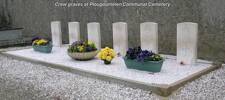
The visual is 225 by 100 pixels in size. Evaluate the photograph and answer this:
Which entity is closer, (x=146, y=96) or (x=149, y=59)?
(x=146, y=96)

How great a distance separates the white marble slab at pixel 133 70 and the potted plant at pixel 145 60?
0.34 ft

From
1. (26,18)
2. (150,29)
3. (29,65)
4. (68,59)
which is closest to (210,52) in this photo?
(150,29)

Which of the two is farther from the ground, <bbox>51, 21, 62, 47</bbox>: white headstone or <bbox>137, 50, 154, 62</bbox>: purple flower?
<bbox>51, 21, 62, 47</bbox>: white headstone

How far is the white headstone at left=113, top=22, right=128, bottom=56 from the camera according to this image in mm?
7309

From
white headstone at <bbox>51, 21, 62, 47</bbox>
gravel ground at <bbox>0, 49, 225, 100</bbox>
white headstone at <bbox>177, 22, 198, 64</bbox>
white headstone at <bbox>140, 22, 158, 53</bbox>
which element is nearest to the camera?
gravel ground at <bbox>0, 49, 225, 100</bbox>

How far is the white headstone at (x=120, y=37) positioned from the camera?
24.0 ft

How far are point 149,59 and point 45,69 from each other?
232 cm

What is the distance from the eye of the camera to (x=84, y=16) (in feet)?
31.2

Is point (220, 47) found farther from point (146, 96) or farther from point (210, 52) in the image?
point (146, 96)

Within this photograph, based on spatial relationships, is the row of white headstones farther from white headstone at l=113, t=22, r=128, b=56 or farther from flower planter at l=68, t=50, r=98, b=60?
flower planter at l=68, t=50, r=98, b=60

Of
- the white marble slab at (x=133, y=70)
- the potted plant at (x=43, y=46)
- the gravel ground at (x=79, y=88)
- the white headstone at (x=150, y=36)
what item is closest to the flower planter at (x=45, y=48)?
the potted plant at (x=43, y=46)

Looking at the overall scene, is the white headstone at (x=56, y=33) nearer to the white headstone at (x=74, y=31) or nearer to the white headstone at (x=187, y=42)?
the white headstone at (x=74, y=31)

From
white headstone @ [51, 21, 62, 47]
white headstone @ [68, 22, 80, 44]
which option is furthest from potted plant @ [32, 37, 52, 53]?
white headstone @ [51, 21, 62, 47]

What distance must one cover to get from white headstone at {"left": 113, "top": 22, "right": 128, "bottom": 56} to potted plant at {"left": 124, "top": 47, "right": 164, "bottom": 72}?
1.25 m
